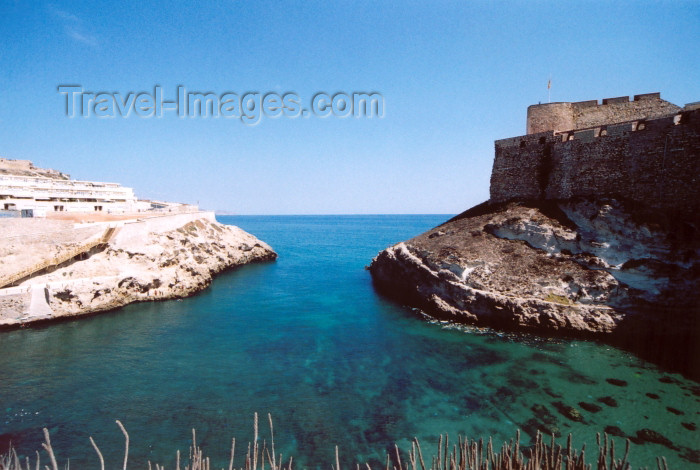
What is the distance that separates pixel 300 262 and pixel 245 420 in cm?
4159

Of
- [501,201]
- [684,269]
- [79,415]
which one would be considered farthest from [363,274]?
[79,415]

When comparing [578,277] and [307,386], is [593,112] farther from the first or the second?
[307,386]

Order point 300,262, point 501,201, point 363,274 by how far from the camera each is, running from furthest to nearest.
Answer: point 300,262 < point 363,274 < point 501,201

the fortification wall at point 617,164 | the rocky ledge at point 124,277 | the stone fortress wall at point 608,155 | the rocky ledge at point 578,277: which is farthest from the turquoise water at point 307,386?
the stone fortress wall at point 608,155

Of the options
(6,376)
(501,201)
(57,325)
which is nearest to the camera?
(6,376)

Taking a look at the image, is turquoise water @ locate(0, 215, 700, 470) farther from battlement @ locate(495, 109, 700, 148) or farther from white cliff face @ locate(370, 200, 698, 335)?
battlement @ locate(495, 109, 700, 148)

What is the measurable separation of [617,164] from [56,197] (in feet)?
197

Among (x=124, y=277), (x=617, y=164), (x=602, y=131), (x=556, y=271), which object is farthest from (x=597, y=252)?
(x=124, y=277)

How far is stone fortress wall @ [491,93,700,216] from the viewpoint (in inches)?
888

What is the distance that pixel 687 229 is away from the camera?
21.6m

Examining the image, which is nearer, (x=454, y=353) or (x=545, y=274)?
(x=454, y=353)

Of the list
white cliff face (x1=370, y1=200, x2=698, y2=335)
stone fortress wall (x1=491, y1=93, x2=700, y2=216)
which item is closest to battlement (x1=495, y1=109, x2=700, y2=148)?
stone fortress wall (x1=491, y1=93, x2=700, y2=216)

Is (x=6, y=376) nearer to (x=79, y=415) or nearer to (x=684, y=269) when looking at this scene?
(x=79, y=415)

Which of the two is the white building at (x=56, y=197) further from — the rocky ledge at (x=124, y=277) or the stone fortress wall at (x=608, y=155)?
the stone fortress wall at (x=608, y=155)
